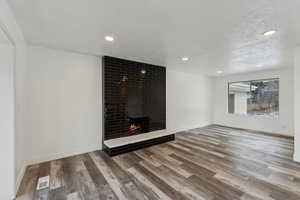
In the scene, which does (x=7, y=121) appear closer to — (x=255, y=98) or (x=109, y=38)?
(x=109, y=38)

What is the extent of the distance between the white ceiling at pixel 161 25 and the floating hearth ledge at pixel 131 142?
2.13 metres

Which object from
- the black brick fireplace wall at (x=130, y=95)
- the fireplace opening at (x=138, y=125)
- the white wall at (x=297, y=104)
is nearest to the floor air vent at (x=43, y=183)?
the black brick fireplace wall at (x=130, y=95)

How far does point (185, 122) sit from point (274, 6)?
445cm

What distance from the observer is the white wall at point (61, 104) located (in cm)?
261

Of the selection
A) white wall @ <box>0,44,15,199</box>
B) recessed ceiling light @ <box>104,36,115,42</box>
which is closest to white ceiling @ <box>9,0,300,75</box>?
recessed ceiling light @ <box>104,36,115,42</box>

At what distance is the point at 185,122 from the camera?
5.50 m

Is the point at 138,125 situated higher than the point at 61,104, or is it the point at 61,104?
the point at 61,104

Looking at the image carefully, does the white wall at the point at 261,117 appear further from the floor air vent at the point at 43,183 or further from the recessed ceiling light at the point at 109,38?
the floor air vent at the point at 43,183

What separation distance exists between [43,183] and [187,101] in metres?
4.87

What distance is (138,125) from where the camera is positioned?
159 inches

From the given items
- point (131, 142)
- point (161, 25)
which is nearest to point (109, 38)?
point (161, 25)

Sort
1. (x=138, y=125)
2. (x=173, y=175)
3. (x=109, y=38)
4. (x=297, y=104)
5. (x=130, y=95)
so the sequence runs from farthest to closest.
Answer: (x=138, y=125) → (x=130, y=95) → (x=297, y=104) → (x=109, y=38) → (x=173, y=175)

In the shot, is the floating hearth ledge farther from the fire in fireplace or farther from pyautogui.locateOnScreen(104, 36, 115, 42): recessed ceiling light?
pyautogui.locateOnScreen(104, 36, 115, 42): recessed ceiling light

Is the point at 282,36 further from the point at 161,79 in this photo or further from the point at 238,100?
the point at 238,100
